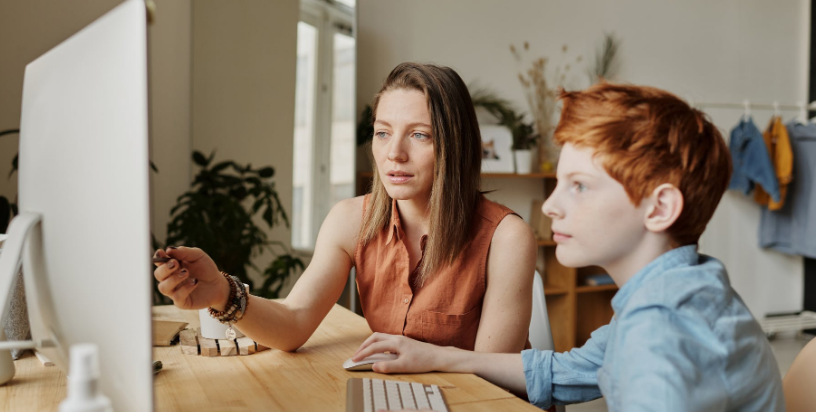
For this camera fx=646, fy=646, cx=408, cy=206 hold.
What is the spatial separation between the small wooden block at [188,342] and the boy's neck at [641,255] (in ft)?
2.51

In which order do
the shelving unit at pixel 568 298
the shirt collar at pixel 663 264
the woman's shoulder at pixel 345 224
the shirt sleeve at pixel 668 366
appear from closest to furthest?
the shirt sleeve at pixel 668 366 → the shirt collar at pixel 663 264 → the woman's shoulder at pixel 345 224 → the shelving unit at pixel 568 298

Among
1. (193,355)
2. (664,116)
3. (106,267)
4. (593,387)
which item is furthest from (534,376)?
(106,267)

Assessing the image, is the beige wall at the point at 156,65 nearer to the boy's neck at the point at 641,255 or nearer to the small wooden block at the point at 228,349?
the small wooden block at the point at 228,349

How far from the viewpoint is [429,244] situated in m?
1.39

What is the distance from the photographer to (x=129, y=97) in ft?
1.72

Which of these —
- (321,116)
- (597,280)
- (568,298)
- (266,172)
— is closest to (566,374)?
(266,172)

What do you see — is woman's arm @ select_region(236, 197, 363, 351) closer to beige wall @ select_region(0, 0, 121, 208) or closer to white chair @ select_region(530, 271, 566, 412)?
white chair @ select_region(530, 271, 566, 412)

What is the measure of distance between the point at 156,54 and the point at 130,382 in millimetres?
2767

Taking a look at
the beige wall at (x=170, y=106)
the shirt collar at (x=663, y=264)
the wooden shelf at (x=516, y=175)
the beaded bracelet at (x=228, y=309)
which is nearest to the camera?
the shirt collar at (x=663, y=264)

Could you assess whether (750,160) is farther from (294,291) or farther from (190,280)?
(190,280)

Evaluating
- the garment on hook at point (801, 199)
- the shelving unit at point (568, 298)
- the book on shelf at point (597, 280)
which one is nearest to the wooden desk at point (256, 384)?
the shelving unit at point (568, 298)

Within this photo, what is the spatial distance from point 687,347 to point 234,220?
2.38 m

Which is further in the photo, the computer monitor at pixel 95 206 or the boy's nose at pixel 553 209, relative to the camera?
the boy's nose at pixel 553 209

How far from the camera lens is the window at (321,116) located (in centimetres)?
324
